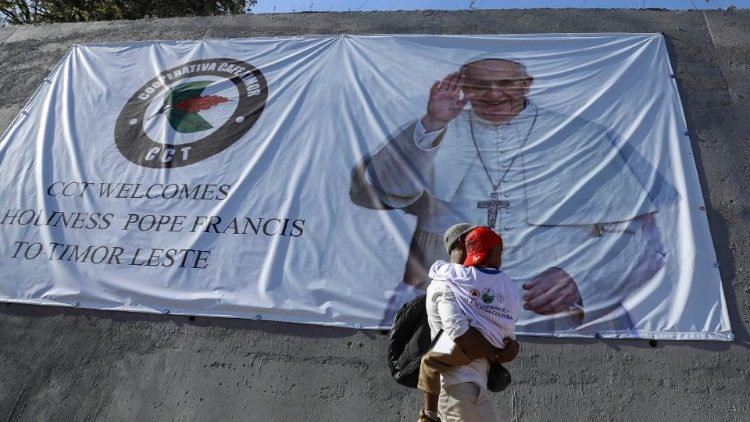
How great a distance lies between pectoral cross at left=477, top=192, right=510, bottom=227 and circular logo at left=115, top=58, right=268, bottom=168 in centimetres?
207

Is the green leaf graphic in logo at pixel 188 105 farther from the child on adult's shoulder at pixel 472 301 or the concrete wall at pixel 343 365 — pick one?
the child on adult's shoulder at pixel 472 301

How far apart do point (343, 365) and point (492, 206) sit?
1.51 meters

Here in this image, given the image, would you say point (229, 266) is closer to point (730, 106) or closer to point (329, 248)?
point (329, 248)

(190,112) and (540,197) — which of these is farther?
(190,112)

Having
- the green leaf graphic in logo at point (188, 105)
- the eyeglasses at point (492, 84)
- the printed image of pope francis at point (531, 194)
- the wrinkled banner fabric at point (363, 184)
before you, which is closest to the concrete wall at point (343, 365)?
the wrinkled banner fabric at point (363, 184)

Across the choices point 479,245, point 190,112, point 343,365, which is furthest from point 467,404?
point 190,112

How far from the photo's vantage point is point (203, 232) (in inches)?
184

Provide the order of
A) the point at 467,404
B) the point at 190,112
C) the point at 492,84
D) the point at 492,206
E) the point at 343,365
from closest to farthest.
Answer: the point at 467,404 < the point at 343,365 < the point at 492,206 < the point at 492,84 < the point at 190,112

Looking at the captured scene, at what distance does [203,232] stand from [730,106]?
163 inches

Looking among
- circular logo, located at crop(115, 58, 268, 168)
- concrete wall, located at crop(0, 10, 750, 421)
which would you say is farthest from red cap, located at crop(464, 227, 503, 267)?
circular logo, located at crop(115, 58, 268, 168)

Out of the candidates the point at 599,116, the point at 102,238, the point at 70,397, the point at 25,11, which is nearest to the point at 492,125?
the point at 599,116

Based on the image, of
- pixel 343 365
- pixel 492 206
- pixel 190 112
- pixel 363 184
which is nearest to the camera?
pixel 343 365

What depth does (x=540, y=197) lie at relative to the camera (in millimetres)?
4453

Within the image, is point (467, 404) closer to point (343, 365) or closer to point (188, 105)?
point (343, 365)
